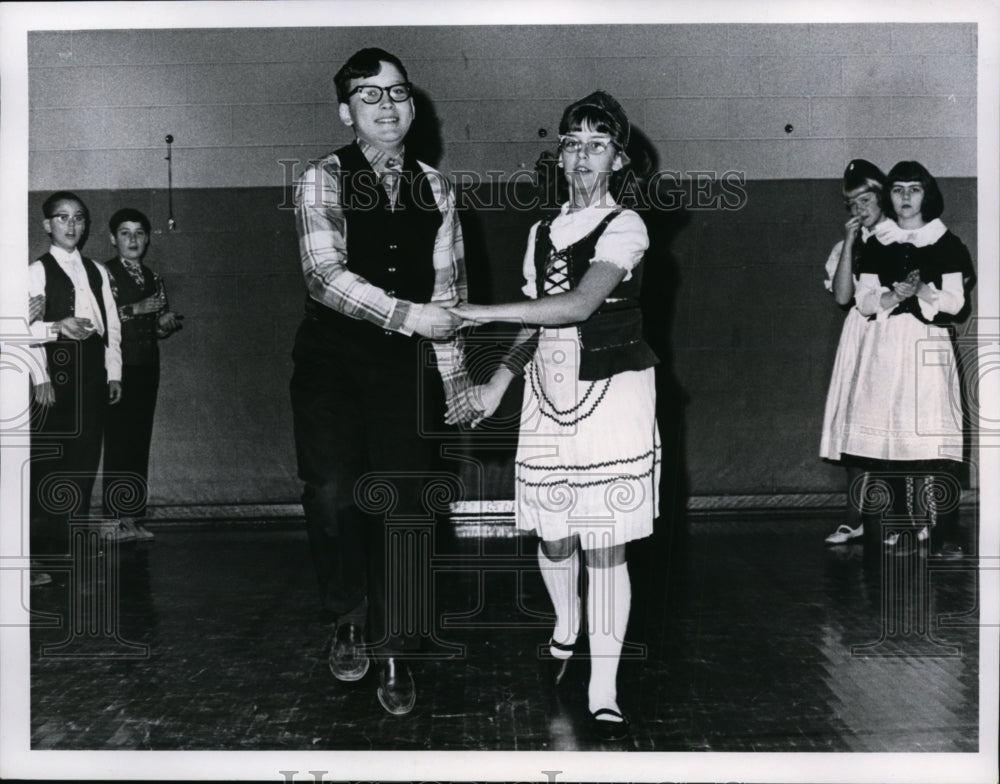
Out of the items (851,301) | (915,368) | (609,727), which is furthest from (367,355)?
(851,301)

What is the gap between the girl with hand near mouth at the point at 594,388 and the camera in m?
2.53

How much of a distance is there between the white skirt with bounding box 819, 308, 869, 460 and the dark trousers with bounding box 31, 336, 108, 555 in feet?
10.1

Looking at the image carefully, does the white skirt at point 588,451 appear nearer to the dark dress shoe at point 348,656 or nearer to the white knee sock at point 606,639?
the white knee sock at point 606,639

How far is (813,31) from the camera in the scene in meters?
4.46

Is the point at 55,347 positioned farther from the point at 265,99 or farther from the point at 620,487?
the point at 620,487

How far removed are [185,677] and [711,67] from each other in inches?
131

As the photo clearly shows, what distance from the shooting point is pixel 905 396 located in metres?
4.20

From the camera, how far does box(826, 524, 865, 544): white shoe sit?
4.32 m

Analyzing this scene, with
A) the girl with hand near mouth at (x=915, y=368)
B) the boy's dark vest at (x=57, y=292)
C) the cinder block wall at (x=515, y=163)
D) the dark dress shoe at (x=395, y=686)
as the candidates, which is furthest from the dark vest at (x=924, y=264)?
the boy's dark vest at (x=57, y=292)

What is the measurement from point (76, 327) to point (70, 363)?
231mm

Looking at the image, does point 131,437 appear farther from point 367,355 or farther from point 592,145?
point 592,145

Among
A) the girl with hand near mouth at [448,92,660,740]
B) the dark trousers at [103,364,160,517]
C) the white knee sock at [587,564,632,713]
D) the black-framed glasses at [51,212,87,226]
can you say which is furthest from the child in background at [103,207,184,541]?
the white knee sock at [587,564,632,713]

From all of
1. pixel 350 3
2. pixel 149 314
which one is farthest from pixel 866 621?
pixel 149 314

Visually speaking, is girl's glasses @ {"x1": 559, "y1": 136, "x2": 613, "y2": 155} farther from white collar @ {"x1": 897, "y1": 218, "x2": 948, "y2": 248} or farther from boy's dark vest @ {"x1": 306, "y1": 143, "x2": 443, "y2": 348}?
white collar @ {"x1": 897, "y1": 218, "x2": 948, "y2": 248}
